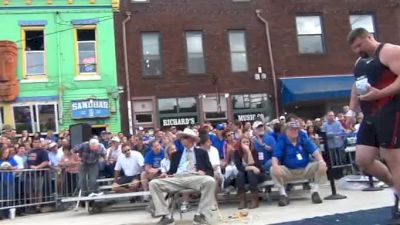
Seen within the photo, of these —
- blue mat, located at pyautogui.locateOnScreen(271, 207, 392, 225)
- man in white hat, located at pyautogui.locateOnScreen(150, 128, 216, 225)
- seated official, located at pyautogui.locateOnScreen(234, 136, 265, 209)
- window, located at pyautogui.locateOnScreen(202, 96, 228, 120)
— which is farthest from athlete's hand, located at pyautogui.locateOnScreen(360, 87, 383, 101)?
window, located at pyautogui.locateOnScreen(202, 96, 228, 120)

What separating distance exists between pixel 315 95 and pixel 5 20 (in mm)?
11975

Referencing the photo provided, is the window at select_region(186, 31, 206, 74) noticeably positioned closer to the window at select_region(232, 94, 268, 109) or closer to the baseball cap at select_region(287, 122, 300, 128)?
the window at select_region(232, 94, 268, 109)

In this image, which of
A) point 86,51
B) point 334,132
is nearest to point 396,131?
point 334,132

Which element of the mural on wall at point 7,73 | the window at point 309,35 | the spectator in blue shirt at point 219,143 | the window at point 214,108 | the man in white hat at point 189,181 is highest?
the window at point 309,35

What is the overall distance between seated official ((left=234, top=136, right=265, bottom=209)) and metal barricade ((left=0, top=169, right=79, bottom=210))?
415cm

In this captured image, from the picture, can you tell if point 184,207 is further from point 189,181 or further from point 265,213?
point 265,213

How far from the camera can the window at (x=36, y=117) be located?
1845 cm

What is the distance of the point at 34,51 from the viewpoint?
755 inches

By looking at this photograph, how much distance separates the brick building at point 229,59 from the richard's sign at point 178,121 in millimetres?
40

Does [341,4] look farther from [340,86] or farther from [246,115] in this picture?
[246,115]

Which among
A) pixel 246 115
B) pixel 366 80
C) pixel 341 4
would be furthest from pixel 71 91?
pixel 366 80

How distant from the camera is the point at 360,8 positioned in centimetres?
2283

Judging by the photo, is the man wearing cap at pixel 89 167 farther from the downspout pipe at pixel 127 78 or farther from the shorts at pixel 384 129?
the downspout pipe at pixel 127 78

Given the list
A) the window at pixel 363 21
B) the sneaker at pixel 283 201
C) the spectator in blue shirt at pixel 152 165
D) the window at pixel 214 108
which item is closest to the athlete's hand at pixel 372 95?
the sneaker at pixel 283 201
